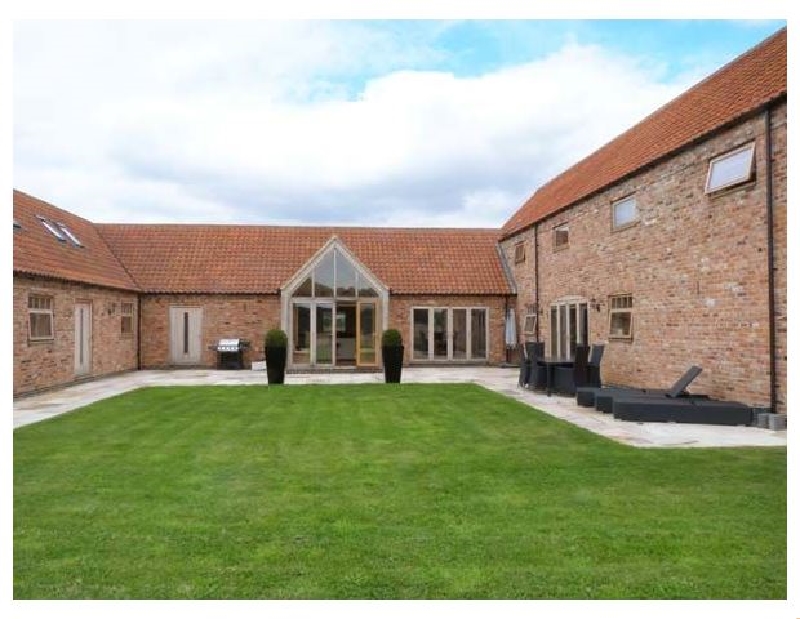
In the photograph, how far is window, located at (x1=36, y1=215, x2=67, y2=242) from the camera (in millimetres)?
20156

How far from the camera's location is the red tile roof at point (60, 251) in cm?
1675

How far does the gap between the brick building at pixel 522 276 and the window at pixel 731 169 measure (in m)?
0.04

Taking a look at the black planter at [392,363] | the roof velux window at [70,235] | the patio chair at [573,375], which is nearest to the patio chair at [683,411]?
the patio chair at [573,375]

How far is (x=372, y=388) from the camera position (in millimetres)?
17312

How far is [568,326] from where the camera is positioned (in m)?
20.0

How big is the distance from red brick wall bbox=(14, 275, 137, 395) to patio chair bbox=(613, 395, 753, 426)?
44.8ft

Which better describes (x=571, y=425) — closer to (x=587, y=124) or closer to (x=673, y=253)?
(x=673, y=253)

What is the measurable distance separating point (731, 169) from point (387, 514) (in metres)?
9.79

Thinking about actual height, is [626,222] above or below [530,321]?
above

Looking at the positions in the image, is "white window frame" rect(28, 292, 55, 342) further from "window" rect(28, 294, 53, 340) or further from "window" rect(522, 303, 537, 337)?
"window" rect(522, 303, 537, 337)

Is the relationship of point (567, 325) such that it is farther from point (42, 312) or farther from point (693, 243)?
point (42, 312)

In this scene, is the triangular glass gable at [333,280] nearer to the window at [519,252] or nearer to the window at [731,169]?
the window at [519,252]

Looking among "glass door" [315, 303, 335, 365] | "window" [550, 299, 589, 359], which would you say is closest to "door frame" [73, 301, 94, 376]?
"glass door" [315, 303, 335, 365]

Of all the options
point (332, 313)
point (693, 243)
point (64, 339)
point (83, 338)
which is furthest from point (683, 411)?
point (83, 338)
